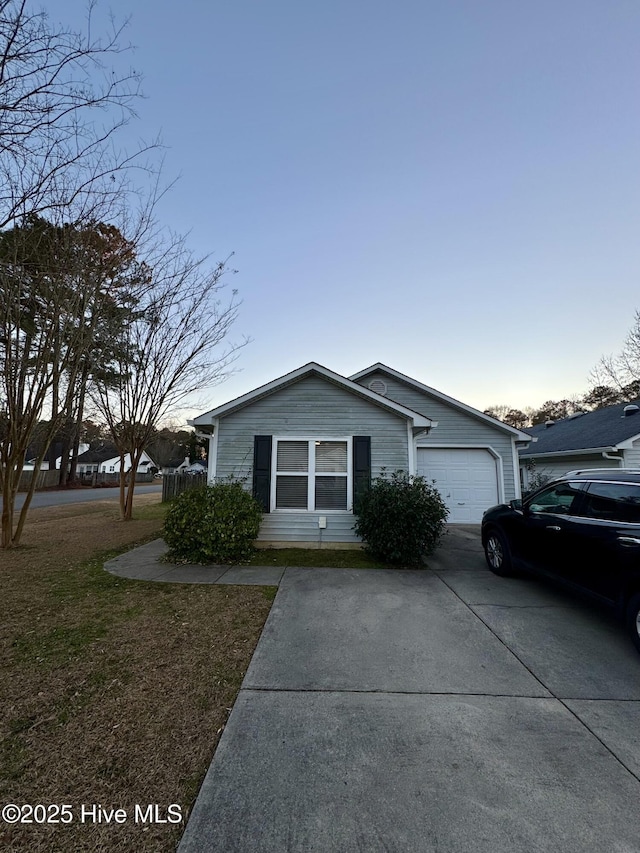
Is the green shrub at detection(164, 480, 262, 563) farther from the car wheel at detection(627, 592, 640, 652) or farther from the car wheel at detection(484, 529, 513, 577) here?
the car wheel at detection(627, 592, 640, 652)

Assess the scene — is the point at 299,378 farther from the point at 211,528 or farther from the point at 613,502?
the point at 613,502

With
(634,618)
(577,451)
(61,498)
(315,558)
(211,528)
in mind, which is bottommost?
(61,498)

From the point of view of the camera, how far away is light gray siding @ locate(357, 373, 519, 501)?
10984 mm

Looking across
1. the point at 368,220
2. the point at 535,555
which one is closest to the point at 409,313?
the point at 368,220

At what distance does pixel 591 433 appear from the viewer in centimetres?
1293

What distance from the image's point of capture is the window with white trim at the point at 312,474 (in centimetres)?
768

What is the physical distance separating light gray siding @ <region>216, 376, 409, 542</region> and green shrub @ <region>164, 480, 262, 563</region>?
0.85 m

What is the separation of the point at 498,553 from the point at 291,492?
157 inches

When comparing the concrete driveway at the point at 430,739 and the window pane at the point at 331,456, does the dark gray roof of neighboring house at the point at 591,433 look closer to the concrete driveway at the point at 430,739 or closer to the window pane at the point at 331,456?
the window pane at the point at 331,456

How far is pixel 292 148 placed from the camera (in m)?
9.14

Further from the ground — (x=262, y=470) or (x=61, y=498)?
(x=262, y=470)

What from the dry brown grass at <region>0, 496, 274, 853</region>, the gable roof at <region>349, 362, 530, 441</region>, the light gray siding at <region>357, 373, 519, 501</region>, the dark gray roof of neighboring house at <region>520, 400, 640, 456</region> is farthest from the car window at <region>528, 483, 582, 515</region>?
the dark gray roof of neighboring house at <region>520, 400, 640, 456</region>

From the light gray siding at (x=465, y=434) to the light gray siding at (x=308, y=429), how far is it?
3.66m

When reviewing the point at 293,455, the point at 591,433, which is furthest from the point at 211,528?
the point at 591,433
